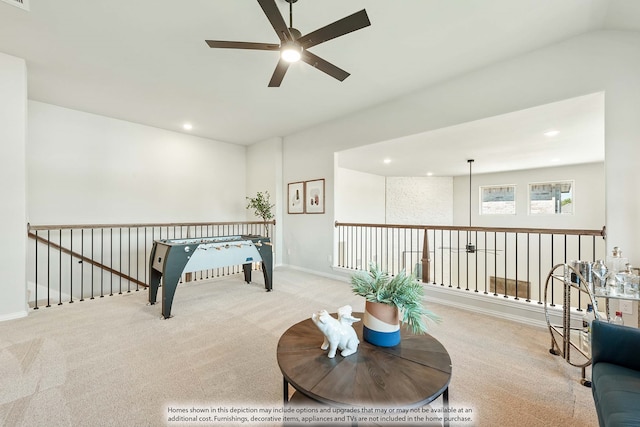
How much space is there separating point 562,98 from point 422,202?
224 inches

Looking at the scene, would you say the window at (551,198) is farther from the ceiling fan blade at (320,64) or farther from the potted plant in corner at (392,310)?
the potted plant in corner at (392,310)

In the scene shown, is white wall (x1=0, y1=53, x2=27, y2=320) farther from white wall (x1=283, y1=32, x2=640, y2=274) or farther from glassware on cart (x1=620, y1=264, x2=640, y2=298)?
glassware on cart (x1=620, y1=264, x2=640, y2=298)

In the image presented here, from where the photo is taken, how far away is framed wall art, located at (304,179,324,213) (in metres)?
4.87

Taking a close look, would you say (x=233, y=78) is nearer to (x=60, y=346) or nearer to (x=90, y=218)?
(x=60, y=346)

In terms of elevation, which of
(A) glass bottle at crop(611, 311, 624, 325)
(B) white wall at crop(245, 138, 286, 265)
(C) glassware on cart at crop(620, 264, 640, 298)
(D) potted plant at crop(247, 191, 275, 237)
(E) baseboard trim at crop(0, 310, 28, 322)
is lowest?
(E) baseboard trim at crop(0, 310, 28, 322)

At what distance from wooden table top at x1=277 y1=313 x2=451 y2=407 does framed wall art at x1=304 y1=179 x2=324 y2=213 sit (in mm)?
3513

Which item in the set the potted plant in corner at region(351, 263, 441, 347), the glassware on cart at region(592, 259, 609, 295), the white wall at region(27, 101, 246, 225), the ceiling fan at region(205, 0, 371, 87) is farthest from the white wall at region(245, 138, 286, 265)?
the glassware on cart at region(592, 259, 609, 295)

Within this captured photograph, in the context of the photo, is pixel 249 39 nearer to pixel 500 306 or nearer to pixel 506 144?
pixel 500 306

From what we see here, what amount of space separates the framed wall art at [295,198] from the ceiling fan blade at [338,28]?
11.2 feet

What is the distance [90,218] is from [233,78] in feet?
11.6

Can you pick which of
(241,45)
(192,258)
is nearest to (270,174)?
(192,258)

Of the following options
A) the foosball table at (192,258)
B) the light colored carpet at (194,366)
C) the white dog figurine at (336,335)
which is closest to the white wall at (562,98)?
the light colored carpet at (194,366)

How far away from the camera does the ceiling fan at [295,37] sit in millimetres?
1653

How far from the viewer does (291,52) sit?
1970 millimetres
